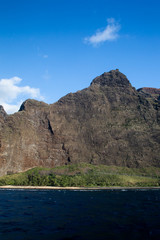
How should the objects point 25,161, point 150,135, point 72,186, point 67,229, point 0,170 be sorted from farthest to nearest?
point 150,135, point 25,161, point 0,170, point 72,186, point 67,229

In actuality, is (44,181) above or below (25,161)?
below

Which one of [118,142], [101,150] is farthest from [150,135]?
[101,150]

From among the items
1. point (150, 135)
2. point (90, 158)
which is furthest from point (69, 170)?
point (150, 135)

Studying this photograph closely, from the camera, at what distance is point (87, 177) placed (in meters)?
160

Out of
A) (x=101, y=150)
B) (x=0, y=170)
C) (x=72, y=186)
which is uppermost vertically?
(x=101, y=150)

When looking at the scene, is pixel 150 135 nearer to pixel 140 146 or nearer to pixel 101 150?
pixel 140 146

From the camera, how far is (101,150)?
19975 centimetres

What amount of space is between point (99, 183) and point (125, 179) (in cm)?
1787

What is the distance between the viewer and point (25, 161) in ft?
A: 613

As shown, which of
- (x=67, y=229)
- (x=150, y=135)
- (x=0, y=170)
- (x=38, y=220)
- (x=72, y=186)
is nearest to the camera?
(x=67, y=229)

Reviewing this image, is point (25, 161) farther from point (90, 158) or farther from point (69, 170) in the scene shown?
point (90, 158)

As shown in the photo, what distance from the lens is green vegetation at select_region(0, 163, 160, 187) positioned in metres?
151

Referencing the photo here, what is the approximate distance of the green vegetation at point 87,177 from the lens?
151 metres

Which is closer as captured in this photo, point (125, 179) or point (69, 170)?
point (125, 179)
